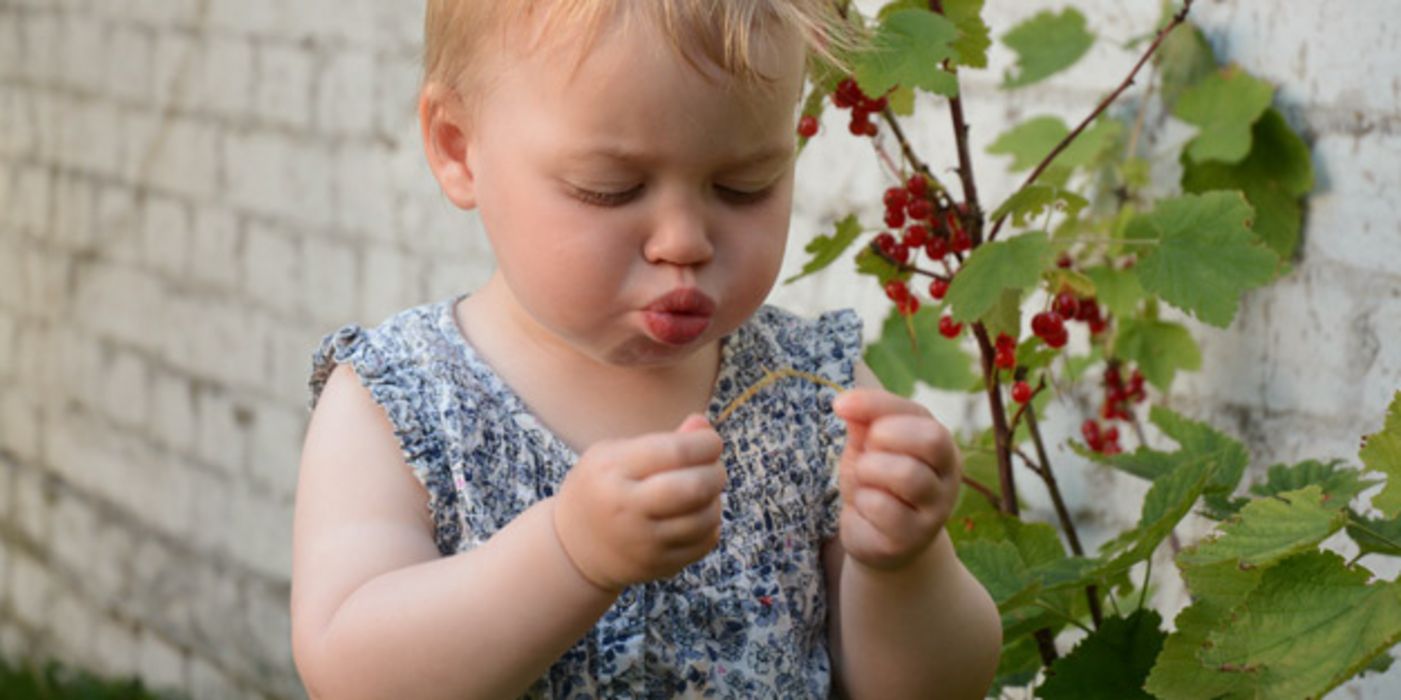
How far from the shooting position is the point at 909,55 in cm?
172

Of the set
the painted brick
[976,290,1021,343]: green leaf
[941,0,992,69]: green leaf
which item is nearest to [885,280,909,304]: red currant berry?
[976,290,1021,343]: green leaf

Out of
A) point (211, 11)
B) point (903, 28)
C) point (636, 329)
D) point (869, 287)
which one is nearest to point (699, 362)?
point (636, 329)

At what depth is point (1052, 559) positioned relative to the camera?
6.01 feet

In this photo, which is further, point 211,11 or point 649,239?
point 211,11

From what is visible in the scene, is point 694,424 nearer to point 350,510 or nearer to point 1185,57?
point 350,510

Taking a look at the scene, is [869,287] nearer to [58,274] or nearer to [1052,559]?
[1052,559]

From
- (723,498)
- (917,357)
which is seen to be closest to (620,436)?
(723,498)

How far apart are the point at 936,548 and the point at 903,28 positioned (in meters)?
0.53

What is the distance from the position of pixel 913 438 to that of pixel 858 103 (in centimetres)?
61

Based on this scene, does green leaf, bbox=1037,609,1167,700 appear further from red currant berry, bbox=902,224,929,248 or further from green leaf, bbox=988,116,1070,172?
green leaf, bbox=988,116,1070,172

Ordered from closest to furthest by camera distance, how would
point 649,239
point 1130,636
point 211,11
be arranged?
point 649,239
point 1130,636
point 211,11

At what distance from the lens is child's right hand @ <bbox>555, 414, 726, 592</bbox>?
123cm

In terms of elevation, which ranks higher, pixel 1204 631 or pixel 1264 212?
pixel 1264 212

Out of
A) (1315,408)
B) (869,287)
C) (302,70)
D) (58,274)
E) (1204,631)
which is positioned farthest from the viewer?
(58,274)
